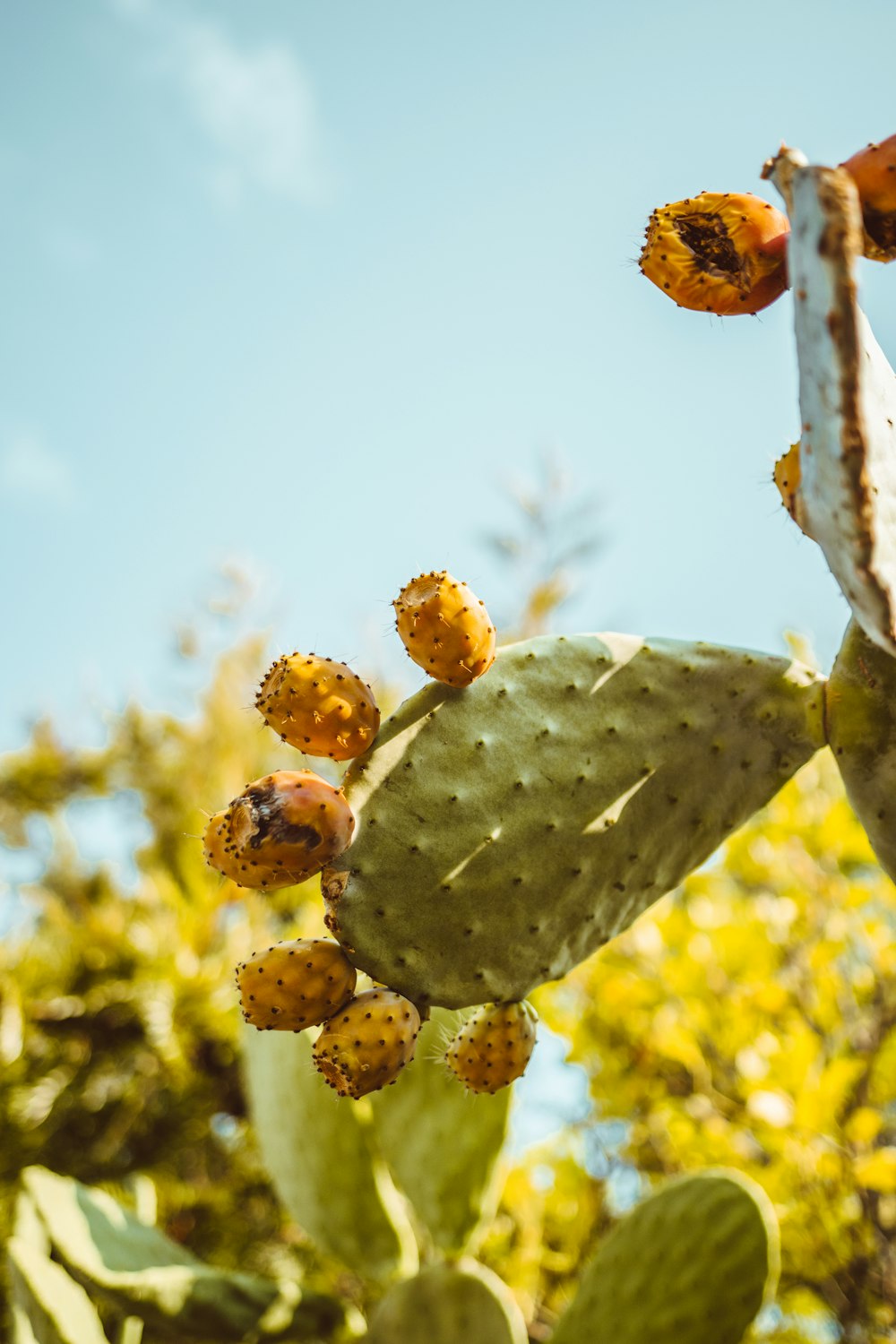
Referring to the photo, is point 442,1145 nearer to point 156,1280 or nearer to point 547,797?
point 156,1280

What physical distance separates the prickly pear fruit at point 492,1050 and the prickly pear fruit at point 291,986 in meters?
0.12

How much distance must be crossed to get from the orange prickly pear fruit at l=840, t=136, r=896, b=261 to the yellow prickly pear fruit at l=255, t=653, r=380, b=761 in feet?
1.63

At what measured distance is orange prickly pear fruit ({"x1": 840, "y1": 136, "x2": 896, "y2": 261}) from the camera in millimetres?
677

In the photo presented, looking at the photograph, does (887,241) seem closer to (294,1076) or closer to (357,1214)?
(294,1076)

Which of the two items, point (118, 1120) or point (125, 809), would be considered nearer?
point (118, 1120)

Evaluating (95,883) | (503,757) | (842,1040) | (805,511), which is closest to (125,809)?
(95,883)

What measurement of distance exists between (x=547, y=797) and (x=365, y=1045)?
0.25 m

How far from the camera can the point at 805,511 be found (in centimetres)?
65

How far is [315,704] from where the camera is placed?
805 millimetres

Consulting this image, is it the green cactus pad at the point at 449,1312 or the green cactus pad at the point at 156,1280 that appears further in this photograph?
the green cactus pad at the point at 449,1312

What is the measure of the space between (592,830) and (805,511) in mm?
355

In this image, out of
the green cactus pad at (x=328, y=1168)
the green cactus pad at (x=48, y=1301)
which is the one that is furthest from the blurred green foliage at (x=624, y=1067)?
the green cactus pad at (x=48, y=1301)

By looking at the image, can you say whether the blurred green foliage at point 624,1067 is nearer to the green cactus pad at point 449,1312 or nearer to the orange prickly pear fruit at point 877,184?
the green cactus pad at point 449,1312

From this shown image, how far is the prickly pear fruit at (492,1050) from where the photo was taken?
837mm
